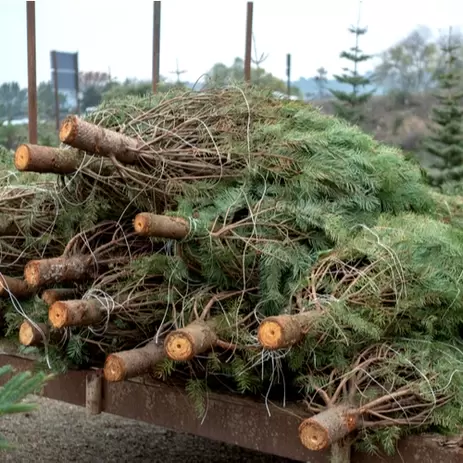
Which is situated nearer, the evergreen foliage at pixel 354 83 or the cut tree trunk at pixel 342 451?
the cut tree trunk at pixel 342 451

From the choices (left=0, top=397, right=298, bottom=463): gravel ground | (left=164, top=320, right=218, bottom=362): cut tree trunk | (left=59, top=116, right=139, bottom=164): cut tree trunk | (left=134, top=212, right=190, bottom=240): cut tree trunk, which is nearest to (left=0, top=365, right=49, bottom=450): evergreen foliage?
(left=164, top=320, right=218, bottom=362): cut tree trunk

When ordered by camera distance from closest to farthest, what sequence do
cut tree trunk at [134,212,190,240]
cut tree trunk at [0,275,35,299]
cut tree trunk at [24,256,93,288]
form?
cut tree trunk at [134,212,190,240] < cut tree trunk at [24,256,93,288] < cut tree trunk at [0,275,35,299]

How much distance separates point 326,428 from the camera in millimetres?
2311

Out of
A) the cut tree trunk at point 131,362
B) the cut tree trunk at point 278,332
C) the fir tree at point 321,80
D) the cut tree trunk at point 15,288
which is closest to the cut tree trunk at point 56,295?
the cut tree trunk at point 15,288

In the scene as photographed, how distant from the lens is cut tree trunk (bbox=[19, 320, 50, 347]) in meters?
3.09

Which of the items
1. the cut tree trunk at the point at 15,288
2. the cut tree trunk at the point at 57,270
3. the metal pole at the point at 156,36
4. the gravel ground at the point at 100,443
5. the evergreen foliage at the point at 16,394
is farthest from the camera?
the metal pole at the point at 156,36

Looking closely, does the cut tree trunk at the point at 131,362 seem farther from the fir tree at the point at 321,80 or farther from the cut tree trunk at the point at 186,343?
the fir tree at the point at 321,80

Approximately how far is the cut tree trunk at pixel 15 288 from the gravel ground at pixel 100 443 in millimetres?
1324

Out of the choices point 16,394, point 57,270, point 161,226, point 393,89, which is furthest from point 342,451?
point 393,89

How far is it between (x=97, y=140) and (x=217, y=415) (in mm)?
1053

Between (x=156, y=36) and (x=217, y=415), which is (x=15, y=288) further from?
A: (x=156, y=36)

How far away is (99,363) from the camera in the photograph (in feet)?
10.9

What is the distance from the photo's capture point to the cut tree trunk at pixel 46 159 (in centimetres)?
281

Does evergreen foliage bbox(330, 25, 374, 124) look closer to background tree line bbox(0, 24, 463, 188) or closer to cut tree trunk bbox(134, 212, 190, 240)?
background tree line bbox(0, 24, 463, 188)
